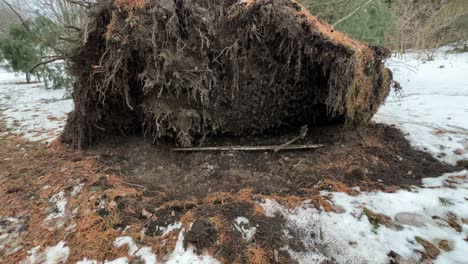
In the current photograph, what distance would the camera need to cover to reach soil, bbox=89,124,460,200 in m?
2.74

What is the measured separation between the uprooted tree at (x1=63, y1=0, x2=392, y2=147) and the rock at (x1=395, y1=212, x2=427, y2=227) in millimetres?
1378

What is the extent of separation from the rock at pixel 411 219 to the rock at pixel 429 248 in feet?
0.53

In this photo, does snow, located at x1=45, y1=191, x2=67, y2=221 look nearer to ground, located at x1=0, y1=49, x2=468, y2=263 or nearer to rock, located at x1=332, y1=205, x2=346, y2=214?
ground, located at x1=0, y1=49, x2=468, y2=263

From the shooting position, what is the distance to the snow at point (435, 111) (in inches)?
137

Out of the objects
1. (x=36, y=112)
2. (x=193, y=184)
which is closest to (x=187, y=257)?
(x=193, y=184)

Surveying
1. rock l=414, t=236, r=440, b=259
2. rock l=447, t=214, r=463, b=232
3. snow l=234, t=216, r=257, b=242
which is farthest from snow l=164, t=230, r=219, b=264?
rock l=447, t=214, r=463, b=232

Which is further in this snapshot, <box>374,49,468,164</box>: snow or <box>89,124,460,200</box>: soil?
<box>374,49,468,164</box>: snow

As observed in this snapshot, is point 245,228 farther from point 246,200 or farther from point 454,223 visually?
point 454,223

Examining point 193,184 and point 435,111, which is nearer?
point 193,184

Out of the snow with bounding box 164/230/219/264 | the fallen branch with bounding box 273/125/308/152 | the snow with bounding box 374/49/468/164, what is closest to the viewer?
the snow with bounding box 164/230/219/264

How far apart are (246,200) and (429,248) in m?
1.38

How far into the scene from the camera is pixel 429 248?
6.42 ft

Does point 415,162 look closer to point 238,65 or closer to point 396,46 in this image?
point 238,65

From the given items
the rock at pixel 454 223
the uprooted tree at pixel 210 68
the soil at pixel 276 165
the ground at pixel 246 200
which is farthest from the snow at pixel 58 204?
the rock at pixel 454 223
